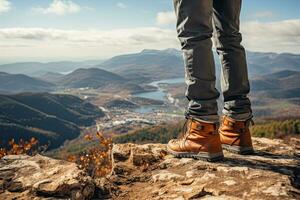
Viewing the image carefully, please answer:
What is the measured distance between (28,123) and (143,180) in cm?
19517

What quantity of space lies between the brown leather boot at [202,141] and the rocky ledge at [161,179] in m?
0.08

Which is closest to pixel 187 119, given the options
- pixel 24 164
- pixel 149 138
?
pixel 24 164

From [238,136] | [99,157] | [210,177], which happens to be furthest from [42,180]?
[99,157]

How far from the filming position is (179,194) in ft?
8.27

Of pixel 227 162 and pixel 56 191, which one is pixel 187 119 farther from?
pixel 56 191

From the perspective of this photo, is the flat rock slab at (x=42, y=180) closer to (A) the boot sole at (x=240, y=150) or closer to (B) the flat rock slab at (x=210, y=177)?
(B) the flat rock slab at (x=210, y=177)

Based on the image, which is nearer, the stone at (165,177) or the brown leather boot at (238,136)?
the stone at (165,177)

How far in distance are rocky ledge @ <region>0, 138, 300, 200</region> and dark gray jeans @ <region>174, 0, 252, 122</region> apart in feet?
1.84

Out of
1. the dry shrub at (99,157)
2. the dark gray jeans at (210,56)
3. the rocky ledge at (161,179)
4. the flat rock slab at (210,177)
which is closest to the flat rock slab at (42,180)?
the rocky ledge at (161,179)

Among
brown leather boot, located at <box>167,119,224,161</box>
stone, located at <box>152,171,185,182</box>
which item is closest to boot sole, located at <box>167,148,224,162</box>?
brown leather boot, located at <box>167,119,224,161</box>

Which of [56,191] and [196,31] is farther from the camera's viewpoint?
[196,31]

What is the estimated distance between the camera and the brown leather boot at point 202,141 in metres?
3.10

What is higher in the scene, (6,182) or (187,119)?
(187,119)

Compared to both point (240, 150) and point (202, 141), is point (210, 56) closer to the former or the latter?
point (202, 141)
